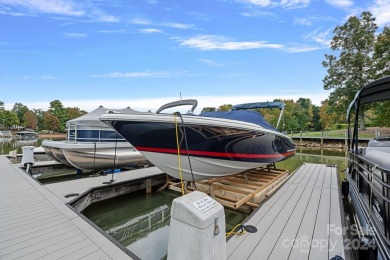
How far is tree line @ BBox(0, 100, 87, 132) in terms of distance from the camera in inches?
2023

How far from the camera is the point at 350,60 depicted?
23078mm

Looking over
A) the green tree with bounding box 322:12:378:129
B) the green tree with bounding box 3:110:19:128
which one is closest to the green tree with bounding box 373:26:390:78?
the green tree with bounding box 322:12:378:129

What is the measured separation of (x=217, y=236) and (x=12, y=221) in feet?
11.1

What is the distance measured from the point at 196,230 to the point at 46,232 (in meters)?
2.56

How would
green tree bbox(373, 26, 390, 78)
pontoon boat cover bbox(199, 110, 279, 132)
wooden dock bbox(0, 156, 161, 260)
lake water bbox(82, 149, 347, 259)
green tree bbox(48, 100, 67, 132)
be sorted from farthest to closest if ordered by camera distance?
green tree bbox(48, 100, 67, 132)
green tree bbox(373, 26, 390, 78)
pontoon boat cover bbox(199, 110, 279, 132)
lake water bbox(82, 149, 347, 259)
wooden dock bbox(0, 156, 161, 260)

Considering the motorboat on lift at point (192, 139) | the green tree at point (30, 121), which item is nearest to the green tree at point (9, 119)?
the green tree at point (30, 121)

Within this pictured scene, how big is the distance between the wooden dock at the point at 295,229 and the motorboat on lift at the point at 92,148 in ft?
16.8

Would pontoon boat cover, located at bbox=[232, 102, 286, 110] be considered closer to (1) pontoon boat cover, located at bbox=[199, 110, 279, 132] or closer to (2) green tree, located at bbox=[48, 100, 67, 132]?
(1) pontoon boat cover, located at bbox=[199, 110, 279, 132]

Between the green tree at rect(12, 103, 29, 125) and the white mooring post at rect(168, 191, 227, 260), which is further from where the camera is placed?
the green tree at rect(12, 103, 29, 125)

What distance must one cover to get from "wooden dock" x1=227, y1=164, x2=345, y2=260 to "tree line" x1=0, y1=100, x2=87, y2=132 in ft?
194

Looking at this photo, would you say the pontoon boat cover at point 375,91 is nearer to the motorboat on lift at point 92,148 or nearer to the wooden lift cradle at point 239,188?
the wooden lift cradle at point 239,188

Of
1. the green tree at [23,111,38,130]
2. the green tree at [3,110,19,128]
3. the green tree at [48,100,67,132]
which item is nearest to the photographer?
the green tree at [48,100,67,132]

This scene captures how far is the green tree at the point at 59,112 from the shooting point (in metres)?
52.2

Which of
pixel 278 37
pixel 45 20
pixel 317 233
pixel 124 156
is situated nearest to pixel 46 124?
pixel 45 20
